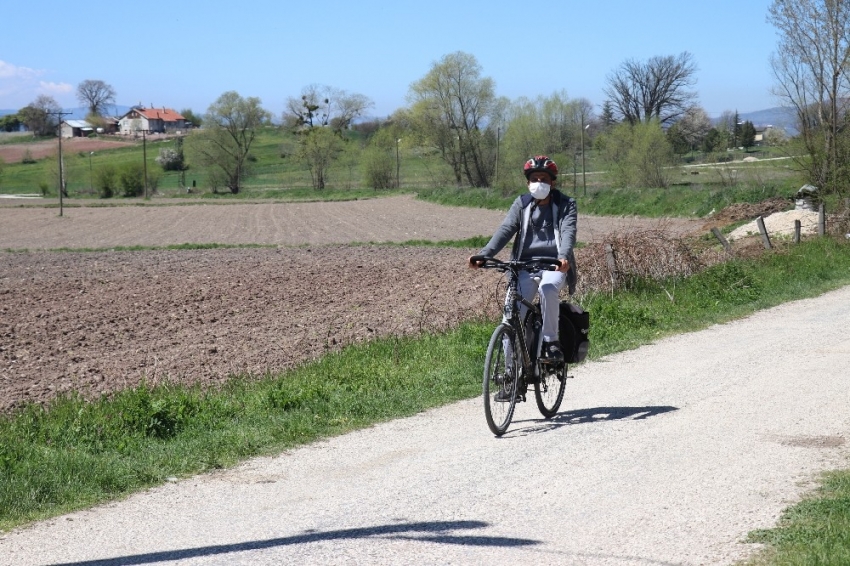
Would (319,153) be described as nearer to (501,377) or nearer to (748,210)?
(748,210)

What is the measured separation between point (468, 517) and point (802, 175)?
31.4 m

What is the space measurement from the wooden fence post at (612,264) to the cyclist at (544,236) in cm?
865

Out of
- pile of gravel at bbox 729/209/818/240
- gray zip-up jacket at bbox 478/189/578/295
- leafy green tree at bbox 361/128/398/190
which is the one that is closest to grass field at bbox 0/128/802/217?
leafy green tree at bbox 361/128/398/190

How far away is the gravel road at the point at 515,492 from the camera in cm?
545

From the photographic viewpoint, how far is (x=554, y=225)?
861 centimetres

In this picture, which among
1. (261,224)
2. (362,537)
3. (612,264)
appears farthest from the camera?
(261,224)

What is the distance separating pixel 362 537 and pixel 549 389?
3.71 m

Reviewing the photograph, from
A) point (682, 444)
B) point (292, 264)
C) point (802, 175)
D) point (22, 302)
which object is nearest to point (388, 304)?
point (22, 302)

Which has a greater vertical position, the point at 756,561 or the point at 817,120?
the point at 817,120

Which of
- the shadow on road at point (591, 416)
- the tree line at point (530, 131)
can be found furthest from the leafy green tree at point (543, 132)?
the shadow on road at point (591, 416)

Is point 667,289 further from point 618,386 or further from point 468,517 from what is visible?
point 468,517

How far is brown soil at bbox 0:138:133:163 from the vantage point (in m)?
147

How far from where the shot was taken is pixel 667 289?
57.1 feet

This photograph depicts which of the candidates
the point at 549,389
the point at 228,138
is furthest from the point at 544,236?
the point at 228,138
